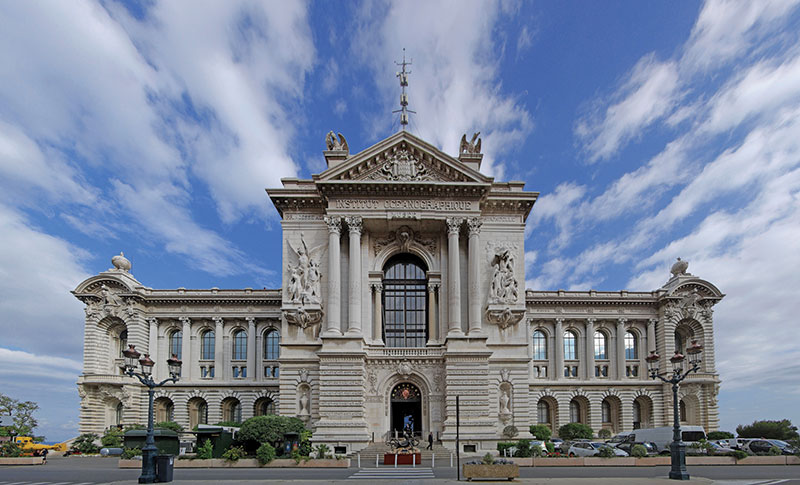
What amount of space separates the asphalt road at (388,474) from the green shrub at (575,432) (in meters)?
25.8

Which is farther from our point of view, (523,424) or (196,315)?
(196,315)

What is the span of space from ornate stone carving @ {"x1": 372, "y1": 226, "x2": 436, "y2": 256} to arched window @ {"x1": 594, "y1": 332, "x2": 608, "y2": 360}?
86.8 ft

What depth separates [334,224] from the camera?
46094 mm

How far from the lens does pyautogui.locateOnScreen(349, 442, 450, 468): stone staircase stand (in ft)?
124

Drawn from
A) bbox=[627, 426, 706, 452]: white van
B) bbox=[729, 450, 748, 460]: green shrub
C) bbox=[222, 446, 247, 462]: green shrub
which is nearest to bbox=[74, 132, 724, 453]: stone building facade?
bbox=[222, 446, 247, 462]: green shrub

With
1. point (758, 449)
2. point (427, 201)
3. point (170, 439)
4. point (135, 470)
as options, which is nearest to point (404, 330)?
point (427, 201)

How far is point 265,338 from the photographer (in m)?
61.8

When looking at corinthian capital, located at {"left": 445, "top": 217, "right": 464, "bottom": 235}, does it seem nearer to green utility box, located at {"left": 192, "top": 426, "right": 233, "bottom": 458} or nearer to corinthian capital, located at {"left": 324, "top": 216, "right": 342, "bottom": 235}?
corinthian capital, located at {"left": 324, "top": 216, "right": 342, "bottom": 235}

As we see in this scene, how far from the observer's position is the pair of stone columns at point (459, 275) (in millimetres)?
45219

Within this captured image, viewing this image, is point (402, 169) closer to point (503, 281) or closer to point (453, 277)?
point (453, 277)

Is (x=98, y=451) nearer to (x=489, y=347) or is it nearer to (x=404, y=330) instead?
(x=404, y=330)

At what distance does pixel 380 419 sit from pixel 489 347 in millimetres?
9898

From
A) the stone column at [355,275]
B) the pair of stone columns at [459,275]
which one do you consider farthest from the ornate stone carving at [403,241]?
the stone column at [355,275]

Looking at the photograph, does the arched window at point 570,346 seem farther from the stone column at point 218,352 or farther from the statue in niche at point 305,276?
the stone column at point 218,352
